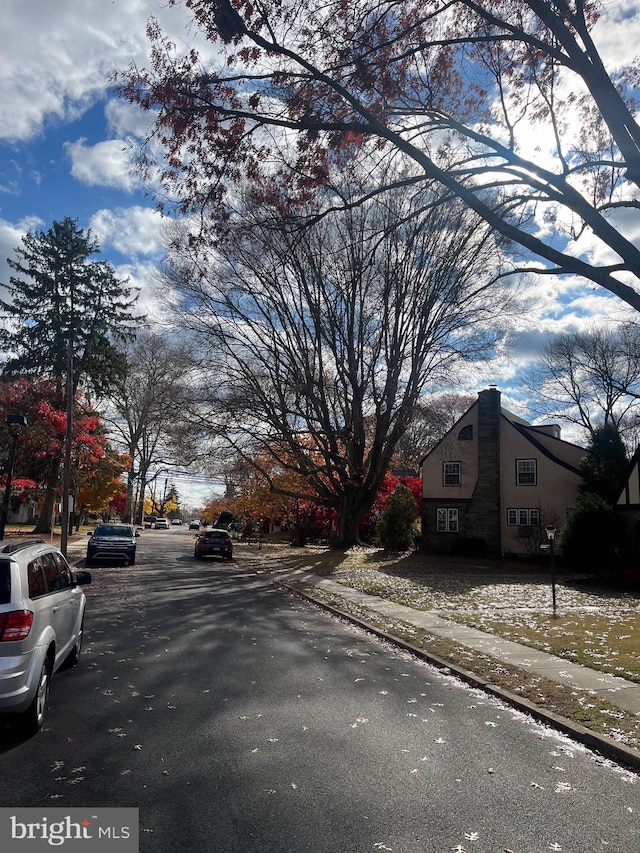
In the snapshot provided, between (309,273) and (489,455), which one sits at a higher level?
(309,273)

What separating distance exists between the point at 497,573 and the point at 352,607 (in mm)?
13620

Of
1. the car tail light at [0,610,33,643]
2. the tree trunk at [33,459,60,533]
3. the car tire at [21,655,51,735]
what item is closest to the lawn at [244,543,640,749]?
the car tire at [21,655,51,735]

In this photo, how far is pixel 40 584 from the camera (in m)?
6.54

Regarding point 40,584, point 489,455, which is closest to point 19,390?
point 489,455

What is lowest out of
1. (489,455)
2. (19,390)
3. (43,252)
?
(489,455)

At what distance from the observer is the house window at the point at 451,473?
3606 cm

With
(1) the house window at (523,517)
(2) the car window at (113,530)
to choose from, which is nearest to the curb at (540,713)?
(2) the car window at (113,530)

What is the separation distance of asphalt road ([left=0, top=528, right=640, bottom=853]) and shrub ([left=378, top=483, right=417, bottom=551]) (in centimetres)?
2564

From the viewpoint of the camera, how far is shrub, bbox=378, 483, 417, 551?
3491 centimetres

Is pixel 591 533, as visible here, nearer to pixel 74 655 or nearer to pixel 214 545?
pixel 214 545

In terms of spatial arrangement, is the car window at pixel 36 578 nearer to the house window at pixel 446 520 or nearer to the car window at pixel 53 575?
the car window at pixel 53 575

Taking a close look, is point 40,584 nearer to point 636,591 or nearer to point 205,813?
point 205,813

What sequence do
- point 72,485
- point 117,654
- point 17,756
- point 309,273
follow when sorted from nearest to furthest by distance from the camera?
point 17,756 → point 117,654 → point 309,273 → point 72,485

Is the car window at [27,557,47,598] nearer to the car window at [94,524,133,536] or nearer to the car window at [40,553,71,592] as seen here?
the car window at [40,553,71,592]
